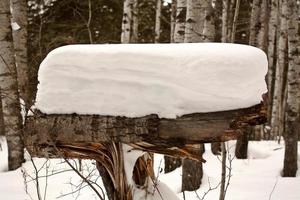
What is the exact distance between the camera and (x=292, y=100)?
6.10 m

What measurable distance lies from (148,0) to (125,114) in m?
12.7

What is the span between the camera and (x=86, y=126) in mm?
2617

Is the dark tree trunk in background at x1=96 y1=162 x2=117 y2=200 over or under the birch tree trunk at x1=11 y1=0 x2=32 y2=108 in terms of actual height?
under

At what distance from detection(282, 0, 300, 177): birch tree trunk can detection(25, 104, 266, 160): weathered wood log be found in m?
3.60

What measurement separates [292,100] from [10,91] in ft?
15.0

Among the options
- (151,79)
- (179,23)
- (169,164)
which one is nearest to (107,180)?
(151,79)

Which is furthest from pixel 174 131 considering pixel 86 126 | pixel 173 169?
pixel 173 169

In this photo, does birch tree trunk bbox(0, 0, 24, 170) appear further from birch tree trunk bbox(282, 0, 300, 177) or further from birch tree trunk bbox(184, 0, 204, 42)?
birch tree trunk bbox(282, 0, 300, 177)

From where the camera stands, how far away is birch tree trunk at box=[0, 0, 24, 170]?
692cm

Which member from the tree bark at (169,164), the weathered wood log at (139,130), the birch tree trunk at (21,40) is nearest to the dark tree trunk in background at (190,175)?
the tree bark at (169,164)

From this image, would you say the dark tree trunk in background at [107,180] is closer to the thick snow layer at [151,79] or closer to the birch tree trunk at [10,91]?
the thick snow layer at [151,79]

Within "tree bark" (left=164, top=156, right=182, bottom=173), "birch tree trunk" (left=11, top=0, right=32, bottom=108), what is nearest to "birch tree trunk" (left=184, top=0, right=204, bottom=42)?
"tree bark" (left=164, top=156, right=182, bottom=173)

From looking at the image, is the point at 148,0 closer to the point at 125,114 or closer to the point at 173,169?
the point at 173,169

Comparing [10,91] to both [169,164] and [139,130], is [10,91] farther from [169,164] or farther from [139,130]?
[139,130]
